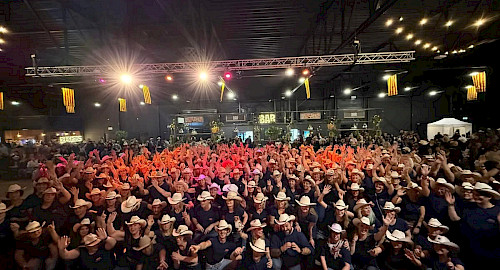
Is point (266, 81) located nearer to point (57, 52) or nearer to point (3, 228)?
point (57, 52)

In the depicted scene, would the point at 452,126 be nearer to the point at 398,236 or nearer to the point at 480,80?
the point at 480,80

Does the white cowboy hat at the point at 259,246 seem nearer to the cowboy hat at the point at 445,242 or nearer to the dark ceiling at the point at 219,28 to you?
the cowboy hat at the point at 445,242

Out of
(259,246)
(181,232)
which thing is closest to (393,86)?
(259,246)

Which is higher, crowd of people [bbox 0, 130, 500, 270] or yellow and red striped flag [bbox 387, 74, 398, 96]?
yellow and red striped flag [bbox 387, 74, 398, 96]

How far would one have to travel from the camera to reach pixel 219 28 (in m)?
7.57

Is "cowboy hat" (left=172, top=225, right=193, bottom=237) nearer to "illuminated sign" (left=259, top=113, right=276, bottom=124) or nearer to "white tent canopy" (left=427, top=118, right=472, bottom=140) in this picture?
"illuminated sign" (left=259, top=113, right=276, bottom=124)

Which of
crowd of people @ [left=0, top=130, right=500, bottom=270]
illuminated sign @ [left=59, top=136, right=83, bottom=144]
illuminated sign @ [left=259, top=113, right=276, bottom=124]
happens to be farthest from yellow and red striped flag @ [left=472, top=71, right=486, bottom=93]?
illuminated sign @ [left=59, top=136, right=83, bottom=144]

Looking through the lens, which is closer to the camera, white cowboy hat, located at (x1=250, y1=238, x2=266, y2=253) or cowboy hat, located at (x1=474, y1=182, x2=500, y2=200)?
white cowboy hat, located at (x1=250, y1=238, x2=266, y2=253)

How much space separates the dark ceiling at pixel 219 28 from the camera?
20.9 feet

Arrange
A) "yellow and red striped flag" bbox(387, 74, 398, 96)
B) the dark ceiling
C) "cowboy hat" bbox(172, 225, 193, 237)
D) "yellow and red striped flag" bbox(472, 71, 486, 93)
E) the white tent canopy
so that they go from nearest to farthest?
"cowboy hat" bbox(172, 225, 193, 237) → the dark ceiling → "yellow and red striped flag" bbox(472, 71, 486, 93) → "yellow and red striped flag" bbox(387, 74, 398, 96) → the white tent canopy

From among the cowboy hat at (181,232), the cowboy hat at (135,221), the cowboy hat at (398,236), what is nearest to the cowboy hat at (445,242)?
the cowboy hat at (398,236)

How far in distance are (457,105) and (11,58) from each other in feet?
83.8

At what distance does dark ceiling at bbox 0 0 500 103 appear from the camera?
6.38 meters

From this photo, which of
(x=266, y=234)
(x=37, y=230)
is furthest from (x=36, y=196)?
(x=266, y=234)
